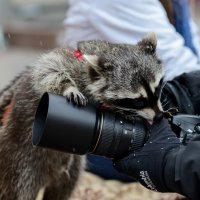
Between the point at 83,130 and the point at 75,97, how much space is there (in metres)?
0.23

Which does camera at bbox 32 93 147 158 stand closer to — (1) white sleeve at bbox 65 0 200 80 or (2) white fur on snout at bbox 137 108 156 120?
(2) white fur on snout at bbox 137 108 156 120

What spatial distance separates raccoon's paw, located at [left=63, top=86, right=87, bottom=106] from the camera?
3.56 m

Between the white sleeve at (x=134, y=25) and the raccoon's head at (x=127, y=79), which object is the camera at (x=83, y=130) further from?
the white sleeve at (x=134, y=25)

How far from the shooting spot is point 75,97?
3592 mm

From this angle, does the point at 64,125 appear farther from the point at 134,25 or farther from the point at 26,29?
the point at 26,29

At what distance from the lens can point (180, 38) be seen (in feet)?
17.6

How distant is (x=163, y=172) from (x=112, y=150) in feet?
1.14

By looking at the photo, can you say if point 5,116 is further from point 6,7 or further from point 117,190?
point 6,7

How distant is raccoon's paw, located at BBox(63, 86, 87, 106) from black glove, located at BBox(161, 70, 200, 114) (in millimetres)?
858

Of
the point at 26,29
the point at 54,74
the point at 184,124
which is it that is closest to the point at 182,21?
the point at 54,74

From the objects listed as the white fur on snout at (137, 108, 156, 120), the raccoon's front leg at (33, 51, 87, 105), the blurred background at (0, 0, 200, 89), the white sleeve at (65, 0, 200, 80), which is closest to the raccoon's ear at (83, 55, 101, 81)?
the raccoon's front leg at (33, 51, 87, 105)

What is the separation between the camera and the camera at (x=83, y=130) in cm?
342

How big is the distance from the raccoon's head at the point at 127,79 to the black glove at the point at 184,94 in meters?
0.49

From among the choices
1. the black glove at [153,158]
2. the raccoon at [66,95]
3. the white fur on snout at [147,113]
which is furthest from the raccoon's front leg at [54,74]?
the black glove at [153,158]
